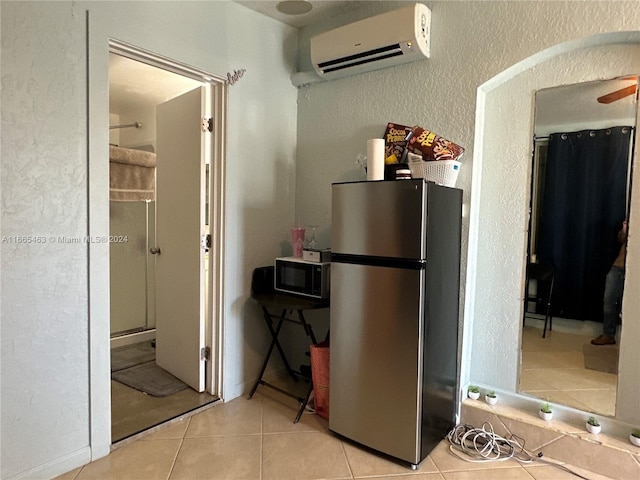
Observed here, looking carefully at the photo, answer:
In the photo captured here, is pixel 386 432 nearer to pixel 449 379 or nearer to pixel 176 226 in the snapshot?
pixel 449 379

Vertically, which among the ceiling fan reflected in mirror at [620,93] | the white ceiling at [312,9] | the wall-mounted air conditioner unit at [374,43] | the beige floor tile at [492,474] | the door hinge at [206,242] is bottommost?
the beige floor tile at [492,474]

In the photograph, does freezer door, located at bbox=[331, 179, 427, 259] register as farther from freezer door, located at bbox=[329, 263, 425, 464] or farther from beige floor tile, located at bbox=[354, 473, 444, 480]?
beige floor tile, located at bbox=[354, 473, 444, 480]

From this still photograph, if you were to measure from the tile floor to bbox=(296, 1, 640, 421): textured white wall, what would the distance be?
52cm

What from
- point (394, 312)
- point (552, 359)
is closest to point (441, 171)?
point (394, 312)

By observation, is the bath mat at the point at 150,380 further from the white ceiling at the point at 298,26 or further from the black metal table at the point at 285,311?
the white ceiling at the point at 298,26

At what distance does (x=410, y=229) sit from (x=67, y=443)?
6.38 ft

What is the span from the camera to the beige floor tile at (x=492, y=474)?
2.02m

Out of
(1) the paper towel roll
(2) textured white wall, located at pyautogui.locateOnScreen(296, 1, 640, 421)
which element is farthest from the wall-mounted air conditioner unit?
(1) the paper towel roll

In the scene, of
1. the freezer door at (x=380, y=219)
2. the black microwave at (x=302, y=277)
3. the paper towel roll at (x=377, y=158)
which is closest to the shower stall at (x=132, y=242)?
the black microwave at (x=302, y=277)

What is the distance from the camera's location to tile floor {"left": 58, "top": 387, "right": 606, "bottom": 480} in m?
2.03

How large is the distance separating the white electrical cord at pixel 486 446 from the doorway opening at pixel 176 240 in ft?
5.06

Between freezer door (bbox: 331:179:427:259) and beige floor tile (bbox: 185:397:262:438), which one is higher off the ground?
freezer door (bbox: 331:179:427:259)

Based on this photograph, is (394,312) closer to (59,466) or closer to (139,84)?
(59,466)

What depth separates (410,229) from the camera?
1992 millimetres
